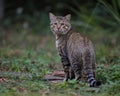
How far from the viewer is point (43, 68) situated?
30.5 feet

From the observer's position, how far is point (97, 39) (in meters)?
14.5

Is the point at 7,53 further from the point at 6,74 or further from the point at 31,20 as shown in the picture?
the point at 31,20

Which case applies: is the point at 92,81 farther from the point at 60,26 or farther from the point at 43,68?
the point at 43,68

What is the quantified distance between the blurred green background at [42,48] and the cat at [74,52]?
1.04ft

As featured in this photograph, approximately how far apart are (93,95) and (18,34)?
9044mm

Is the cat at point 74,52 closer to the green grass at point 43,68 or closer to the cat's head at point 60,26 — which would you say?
the cat's head at point 60,26

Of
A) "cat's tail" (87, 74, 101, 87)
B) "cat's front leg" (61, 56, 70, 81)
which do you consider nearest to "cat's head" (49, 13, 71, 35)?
"cat's front leg" (61, 56, 70, 81)

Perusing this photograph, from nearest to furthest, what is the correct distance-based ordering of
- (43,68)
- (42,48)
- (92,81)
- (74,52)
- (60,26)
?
(92,81) < (74,52) < (60,26) < (43,68) < (42,48)

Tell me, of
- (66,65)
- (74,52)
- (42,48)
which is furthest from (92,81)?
(42,48)

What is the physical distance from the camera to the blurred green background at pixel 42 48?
289 inches

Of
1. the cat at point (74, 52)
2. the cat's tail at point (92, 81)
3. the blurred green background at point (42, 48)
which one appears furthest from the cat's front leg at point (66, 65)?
the cat's tail at point (92, 81)

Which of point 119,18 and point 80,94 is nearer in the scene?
point 80,94

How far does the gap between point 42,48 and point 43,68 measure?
3764 millimetres

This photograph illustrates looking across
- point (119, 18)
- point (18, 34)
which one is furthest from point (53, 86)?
point (18, 34)
